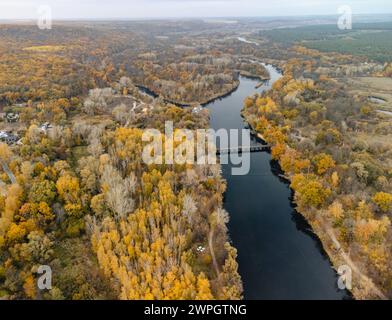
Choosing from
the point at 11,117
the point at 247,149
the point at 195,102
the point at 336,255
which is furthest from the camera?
the point at 195,102

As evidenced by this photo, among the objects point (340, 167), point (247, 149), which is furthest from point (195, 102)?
point (340, 167)

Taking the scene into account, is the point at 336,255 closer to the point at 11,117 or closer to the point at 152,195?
the point at 152,195

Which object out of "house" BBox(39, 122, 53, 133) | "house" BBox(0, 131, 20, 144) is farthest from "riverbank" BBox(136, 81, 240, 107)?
"house" BBox(0, 131, 20, 144)

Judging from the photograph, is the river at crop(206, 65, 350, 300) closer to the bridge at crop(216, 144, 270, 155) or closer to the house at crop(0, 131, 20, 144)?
the bridge at crop(216, 144, 270, 155)

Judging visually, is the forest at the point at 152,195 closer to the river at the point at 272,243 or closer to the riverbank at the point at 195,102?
the river at the point at 272,243

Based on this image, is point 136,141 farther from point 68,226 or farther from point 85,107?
point 85,107

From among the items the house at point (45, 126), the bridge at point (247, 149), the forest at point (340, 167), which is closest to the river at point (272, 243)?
the forest at point (340, 167)

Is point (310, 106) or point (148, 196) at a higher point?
point (310, 106)

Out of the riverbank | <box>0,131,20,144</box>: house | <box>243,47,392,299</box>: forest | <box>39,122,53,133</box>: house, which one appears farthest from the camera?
the riverbank

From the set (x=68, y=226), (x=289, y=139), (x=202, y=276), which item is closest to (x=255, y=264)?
(x=202, y=276)
